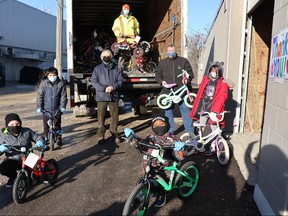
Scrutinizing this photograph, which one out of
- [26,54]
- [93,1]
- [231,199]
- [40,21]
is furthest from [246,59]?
[40,21]

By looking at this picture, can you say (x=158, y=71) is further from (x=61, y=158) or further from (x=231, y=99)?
(x=61, y=158)

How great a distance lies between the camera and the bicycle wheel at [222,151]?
501 centimetres

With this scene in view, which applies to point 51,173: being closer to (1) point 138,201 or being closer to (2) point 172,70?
(1) point 138,201

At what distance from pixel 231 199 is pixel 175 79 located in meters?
2.96

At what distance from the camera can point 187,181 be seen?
3867 mm

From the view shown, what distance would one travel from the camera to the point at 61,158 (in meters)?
5.69

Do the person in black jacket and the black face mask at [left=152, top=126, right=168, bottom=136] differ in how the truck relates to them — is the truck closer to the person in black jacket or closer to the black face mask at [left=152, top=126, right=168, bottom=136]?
the person in black jacket

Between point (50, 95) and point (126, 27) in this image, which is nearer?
point (50, 95)

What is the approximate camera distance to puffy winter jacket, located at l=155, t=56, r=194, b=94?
623cm

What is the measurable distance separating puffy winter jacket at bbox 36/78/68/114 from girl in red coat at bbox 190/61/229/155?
257 cm

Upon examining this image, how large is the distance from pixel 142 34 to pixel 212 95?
20.4 ft

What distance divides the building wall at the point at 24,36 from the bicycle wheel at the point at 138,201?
127 feet

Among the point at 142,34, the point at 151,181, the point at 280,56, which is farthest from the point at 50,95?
the point at 142,34

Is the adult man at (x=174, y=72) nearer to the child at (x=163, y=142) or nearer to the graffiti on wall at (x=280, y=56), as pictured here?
the child at (x=163, y=142)
